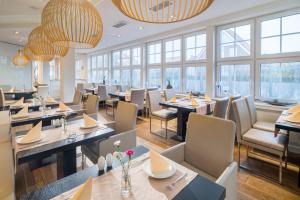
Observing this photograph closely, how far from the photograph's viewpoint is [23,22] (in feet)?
15.9

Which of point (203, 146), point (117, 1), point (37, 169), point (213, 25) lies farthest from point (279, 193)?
point (213, 25)

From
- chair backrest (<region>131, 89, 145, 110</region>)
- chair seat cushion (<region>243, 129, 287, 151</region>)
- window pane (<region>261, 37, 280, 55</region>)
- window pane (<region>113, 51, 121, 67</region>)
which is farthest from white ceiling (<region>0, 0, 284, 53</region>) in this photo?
chair seat cushion (<region>243, 129, 287, 151</region>)

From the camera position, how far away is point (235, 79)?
4.28 meters

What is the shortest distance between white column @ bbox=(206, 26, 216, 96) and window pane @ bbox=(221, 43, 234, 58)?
0.80 ft

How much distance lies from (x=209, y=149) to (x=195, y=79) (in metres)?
3.90

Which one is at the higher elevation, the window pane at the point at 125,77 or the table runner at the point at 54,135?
the window pane at the point at 125,77

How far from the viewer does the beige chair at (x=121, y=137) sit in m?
1.92

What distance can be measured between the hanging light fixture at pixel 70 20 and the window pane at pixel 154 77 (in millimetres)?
4513

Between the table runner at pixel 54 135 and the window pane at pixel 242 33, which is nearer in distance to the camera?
the table runner at pixel 54 135

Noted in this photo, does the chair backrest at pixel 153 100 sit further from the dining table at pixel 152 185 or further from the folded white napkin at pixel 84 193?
the folded white napkin at pixel 84 193

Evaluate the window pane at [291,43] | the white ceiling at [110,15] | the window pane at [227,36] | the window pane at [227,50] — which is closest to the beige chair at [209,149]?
the white ceiling at [110,15]

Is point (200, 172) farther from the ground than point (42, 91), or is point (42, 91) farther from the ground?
point (42, 91)

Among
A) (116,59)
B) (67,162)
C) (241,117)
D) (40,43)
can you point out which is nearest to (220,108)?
(241,117)

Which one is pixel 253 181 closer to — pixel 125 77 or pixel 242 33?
pixel 242 33
